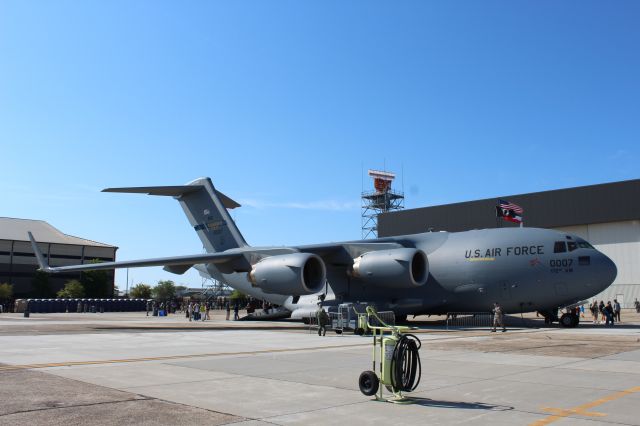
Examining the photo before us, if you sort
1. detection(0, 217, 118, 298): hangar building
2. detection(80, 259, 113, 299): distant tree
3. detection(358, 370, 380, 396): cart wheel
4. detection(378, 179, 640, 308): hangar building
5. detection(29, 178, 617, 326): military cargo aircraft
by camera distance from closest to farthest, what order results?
detection(358, 370, 380, 396): cart wheel → detection(29, 178, 617, 326): military cargo aircraft → detection(378, 179, 640, 308): hangar building → detection(80, 259, 113, 299): distant tree → detection(0, 217, 118, 298): hangar building

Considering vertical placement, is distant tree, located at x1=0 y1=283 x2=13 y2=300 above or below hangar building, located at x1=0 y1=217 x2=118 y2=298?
Answer: below

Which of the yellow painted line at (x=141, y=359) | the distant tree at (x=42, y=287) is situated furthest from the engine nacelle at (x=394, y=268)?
the distant tree at (x=42, y=287)

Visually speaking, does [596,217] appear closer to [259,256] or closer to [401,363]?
[259,256]

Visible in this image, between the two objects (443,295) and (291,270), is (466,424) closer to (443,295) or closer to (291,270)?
(291,270)

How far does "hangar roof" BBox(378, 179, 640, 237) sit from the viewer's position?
44.4m

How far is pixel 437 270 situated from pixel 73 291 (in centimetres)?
6314

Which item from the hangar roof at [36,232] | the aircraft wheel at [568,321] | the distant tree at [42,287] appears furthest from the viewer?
the hangar roof at [36,232]

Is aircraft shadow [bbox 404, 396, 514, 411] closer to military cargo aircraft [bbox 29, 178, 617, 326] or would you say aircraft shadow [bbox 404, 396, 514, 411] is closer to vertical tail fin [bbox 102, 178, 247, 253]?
military cargo aircraft [bbox 29, 178, 617, 326]

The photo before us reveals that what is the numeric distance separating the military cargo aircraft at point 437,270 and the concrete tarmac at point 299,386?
7.07 meters

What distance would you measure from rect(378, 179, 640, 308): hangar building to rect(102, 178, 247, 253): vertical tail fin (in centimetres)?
3000

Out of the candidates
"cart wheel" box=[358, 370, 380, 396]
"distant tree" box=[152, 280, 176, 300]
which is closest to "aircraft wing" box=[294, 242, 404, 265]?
"cart wheel" box=[358, 370, 380, 396]

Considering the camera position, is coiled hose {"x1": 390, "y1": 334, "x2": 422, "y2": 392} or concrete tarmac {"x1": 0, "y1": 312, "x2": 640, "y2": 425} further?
coiled hose {"x1": 390, "y1": 334, "x2": 422, "y2": 392}

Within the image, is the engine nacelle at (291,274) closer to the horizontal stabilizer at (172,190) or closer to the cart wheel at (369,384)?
the horizontal stabilizer at (172,190)

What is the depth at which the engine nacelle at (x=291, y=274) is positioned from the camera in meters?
21.4
